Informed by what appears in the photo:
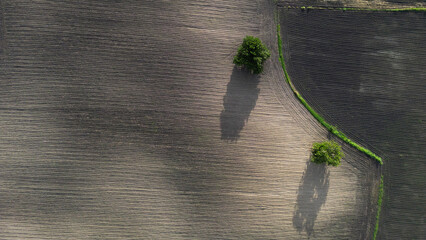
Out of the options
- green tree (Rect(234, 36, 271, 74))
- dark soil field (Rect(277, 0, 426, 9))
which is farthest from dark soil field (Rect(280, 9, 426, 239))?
green tree (Rect(234, 36, 271, 74))

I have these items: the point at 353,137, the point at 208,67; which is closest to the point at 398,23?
the point at 353,137

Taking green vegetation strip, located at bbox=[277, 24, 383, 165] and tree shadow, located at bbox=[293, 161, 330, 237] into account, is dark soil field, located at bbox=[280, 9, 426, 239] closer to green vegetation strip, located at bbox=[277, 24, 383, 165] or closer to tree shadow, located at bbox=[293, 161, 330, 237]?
green vegetation strip, located at bbox=[277, 24, 383, 165]

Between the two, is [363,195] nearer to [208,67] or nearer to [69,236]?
[208,67]

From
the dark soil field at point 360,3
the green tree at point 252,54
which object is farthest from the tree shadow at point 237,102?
the dark soil field at point 360,3

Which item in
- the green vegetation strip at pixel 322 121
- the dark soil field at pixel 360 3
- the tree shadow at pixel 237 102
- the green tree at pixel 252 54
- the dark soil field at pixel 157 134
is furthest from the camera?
the dark soil field at pixel 360 3

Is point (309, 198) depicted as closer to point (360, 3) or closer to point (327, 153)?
point (327, 153)

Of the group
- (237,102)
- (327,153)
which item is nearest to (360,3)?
(327,153)

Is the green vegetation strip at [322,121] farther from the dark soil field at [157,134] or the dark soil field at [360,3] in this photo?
the dark soil field at [360,3]
